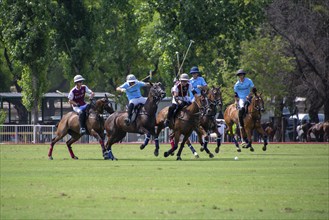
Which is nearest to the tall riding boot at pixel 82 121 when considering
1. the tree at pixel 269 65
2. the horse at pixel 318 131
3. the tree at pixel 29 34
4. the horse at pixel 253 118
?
the horse at pixel 253 118

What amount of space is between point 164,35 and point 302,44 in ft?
38.8

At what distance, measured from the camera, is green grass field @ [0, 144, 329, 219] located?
1537 cm

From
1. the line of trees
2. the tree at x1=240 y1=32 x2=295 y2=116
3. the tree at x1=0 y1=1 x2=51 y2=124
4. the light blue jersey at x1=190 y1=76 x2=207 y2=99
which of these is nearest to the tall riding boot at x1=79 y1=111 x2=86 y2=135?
the light blue jersey at x1=190 y1=76 x2=207 y2=99

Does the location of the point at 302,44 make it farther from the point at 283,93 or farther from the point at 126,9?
the point at 126,9

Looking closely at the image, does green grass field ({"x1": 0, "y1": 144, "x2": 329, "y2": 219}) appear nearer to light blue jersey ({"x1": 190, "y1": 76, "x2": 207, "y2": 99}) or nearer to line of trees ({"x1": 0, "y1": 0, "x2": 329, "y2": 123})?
light blue jersey ({"x1": 190, "y1": 76, "x2": 207, "y2": 99})

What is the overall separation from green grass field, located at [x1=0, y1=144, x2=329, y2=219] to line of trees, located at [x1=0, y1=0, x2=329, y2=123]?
29927 millimetres

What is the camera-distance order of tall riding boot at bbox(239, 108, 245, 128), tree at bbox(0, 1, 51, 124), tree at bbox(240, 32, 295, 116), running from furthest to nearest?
tree at bbox(240, 32, 295, 116) < tree at bbox(0, 1, 51, 124) < tall riding boot at bbox(239, 108, 245, 128)

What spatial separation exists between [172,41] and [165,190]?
123 ft

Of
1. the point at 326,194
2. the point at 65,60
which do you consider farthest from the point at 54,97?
the point at 326,194

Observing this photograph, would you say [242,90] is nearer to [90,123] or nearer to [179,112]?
[179,112]

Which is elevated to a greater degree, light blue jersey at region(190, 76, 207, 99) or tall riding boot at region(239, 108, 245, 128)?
light blue jersey at region(190, 76, 207, 99)

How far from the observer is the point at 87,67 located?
62.3 metres

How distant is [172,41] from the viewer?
55.7 metres

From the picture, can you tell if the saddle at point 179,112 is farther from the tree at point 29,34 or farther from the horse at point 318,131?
the horse at point 318,131
